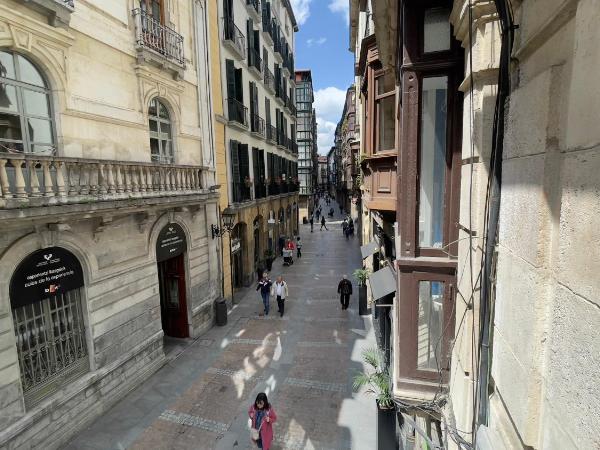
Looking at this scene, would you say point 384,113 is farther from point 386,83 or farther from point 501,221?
point 501,221

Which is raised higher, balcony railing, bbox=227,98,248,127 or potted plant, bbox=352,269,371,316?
balcony railing, bbox=227,98,248,127

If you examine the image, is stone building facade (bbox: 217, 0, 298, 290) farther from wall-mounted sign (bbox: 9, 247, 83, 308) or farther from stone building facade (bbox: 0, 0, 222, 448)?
wall-mounted sign (bbox: 9, 247, 83, 308)

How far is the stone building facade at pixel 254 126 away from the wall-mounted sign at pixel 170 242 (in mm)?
3327

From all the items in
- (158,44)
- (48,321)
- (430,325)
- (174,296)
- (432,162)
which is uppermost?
(158,44)

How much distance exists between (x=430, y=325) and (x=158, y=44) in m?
10.1

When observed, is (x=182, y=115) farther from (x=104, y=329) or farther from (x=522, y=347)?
(x=522, y=347)

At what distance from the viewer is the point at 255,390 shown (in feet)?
28.0

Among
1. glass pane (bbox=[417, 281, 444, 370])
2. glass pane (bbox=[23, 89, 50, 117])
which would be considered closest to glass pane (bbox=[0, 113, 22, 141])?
glass pane (bbox=[23, 89, 50, 117])

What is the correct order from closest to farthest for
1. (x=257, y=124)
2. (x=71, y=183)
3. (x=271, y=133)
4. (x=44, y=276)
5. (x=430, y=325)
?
(x=430, y=325)
(x=44, y=276)
(x=71, y=183)
(x=257, y=124)
(x=271, y=133)

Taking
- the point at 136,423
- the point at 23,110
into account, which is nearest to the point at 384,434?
the point at 136,423

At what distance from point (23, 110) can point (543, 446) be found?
8784 mm

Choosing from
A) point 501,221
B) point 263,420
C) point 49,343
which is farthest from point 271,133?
point 501,221

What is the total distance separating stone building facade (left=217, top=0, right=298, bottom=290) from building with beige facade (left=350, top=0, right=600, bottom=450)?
33.0 feet

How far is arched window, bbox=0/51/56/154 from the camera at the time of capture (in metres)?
6.22
